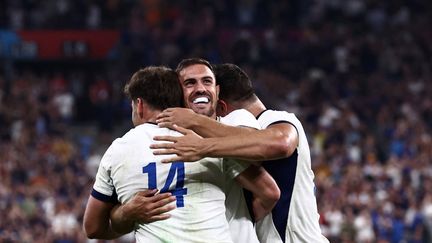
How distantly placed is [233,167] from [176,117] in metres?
0.39

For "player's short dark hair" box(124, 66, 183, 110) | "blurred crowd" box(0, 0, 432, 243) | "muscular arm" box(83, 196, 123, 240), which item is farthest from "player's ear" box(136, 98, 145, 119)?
"blurred crowd" box(0, 0, 432, 243)

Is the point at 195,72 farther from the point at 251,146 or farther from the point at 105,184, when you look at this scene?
the point at 105,184

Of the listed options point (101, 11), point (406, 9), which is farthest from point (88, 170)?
point (406, 9)

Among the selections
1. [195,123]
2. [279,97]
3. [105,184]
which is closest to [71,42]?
[279,97]

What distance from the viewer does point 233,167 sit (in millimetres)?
5152

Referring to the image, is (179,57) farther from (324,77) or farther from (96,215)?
(96,215)

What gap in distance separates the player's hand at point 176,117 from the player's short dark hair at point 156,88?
0.07 meters

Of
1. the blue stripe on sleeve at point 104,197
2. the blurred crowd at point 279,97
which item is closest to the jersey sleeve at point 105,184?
the blue stripe on sleeve at point 104,197

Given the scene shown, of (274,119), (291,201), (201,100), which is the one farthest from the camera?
(291,201)

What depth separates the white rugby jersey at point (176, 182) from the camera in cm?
504

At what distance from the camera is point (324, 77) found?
73.2ft

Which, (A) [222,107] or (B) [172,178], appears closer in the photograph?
(B) [172,178]

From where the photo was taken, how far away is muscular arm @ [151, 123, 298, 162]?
498 centimetres

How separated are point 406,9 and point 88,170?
1064 cm
